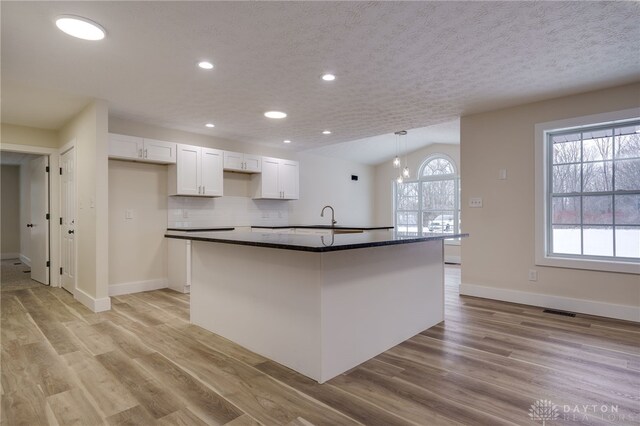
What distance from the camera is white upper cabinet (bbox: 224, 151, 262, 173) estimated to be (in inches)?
214

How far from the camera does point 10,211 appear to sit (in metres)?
8.48

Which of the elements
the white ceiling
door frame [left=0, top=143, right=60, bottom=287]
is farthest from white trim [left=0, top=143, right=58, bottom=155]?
the white ceiling

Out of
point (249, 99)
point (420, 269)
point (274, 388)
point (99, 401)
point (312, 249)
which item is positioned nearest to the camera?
point (312, 249)

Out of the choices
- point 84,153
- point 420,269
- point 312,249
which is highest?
point 84,153

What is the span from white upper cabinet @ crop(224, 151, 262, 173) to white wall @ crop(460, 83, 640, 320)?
324cm

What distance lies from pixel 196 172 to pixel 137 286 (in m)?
1.79

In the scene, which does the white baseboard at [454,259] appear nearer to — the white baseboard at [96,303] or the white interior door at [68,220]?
the white baseboard at [96,303]

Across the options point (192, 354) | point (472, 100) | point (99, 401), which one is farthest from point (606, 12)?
point (99, 401)

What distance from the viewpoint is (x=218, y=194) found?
524cm

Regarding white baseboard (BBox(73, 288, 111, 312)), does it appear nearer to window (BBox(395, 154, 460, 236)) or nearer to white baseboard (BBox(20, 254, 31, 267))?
white baseboard (BBox(20, 254, 31, 267))

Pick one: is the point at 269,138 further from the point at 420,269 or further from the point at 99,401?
the point at 99,401

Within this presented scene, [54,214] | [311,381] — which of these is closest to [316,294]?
[311,381]

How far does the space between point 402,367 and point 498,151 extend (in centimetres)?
311

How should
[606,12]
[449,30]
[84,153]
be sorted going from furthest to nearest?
[84,153] < [449,30] < [606,12]
